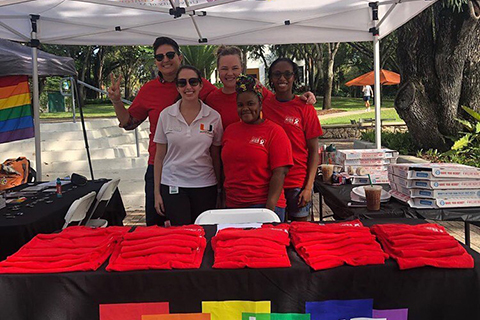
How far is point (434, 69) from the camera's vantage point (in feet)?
27.2

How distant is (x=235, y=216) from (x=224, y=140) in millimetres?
502

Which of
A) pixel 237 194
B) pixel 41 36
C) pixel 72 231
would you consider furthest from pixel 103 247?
pixel 41 36

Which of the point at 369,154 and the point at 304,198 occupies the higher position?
the point at 369,154

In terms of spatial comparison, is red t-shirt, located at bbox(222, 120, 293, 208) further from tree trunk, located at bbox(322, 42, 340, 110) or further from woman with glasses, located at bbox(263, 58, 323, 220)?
tree trunk, located at bbox(322, 42, 340, 110)

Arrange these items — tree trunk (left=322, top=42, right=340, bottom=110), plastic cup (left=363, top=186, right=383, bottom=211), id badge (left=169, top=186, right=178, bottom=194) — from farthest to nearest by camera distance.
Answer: tree trunk (left=322, top=42, right=340, bottom=110) < id badge (left=169, top=186, right=178, bottom=194) < plastic cup (left=363, top=186, right=383, bottom=211)

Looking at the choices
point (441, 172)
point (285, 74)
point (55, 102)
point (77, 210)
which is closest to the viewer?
point (441, 172)

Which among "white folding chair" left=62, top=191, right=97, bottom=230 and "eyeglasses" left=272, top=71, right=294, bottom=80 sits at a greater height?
"eyeglasses" left=272, top=71, right=294, bottom=80

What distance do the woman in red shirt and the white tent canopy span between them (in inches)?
92.3

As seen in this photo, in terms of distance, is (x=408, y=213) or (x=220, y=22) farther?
(x=220, y=22)

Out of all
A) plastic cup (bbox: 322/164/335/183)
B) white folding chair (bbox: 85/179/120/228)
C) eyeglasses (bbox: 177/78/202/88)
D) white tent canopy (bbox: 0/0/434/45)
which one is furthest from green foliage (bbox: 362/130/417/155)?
eyeglasses (bbox: 177/78/202/88)

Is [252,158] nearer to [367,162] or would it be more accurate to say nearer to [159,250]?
[159,250]

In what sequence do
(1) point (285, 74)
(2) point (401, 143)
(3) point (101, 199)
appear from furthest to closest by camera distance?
(2) point (401, 143) → (3) point (101, 199) → (1) point (285, 74)

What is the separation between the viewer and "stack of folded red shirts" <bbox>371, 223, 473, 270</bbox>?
1.69 metres

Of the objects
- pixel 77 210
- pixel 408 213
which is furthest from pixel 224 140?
pixel 77 210
